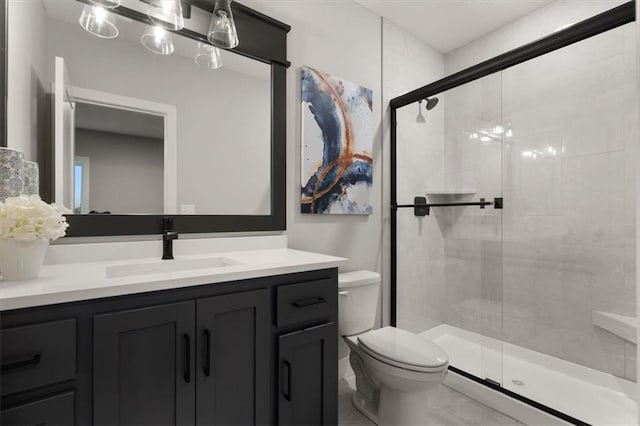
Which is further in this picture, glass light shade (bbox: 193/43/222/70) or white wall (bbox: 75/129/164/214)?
glass light shade (bbox: 193/43/222/70)

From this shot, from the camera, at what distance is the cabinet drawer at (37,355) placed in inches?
30.2

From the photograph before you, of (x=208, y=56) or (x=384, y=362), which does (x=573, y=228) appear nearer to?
(x=384, y=362)

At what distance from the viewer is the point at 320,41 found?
2029 millimetres

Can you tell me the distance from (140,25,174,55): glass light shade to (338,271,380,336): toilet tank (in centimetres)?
143

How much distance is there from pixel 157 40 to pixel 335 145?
1082 mm

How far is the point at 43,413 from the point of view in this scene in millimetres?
811

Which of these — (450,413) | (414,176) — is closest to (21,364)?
(450,413)

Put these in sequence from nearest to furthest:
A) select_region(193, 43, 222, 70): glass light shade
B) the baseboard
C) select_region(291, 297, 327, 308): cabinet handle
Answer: select_region(291, 297, 327, 308): cabinet handle, select_region(193, 43, 222, 70): glass light shade, the baseboard

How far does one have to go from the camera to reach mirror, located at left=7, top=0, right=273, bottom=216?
1.24 metres

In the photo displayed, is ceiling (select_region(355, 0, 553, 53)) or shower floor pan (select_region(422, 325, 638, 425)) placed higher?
ceiling (select_region(355, 0, 553, 53))

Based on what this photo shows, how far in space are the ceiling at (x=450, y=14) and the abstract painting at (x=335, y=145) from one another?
0.62m

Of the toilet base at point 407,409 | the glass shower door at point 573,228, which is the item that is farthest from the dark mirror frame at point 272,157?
the glass shower door at point 573,228

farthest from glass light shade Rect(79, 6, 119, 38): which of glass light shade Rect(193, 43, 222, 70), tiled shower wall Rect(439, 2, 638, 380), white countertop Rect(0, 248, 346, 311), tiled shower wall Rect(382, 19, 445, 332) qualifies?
tiled shower wall Rect(439, 2, 638, 380)

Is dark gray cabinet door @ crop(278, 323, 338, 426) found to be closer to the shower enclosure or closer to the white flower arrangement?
the white flower arrangement
